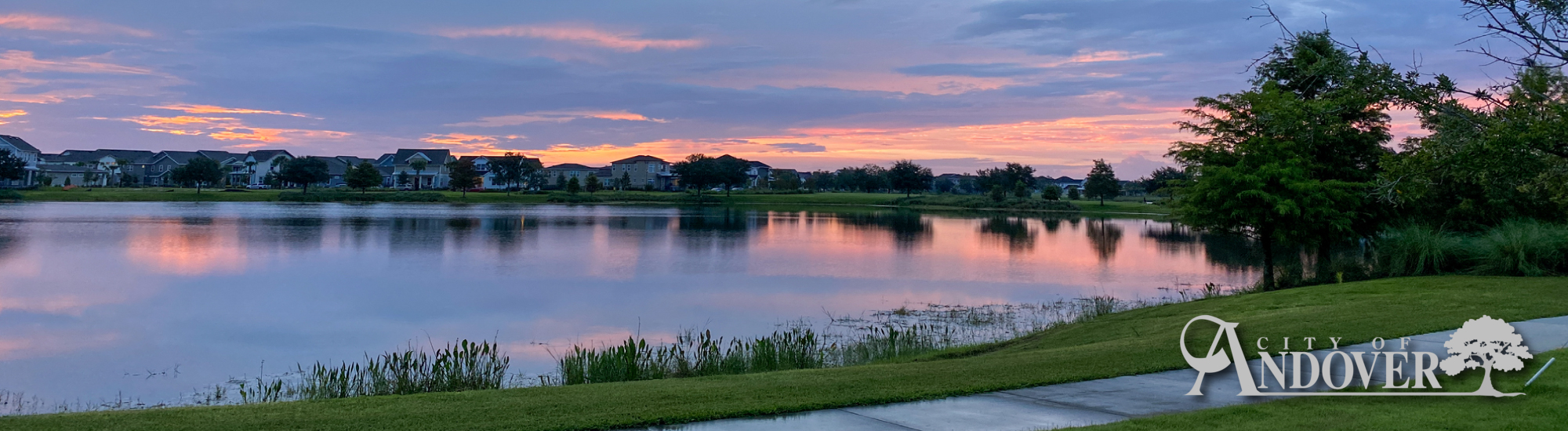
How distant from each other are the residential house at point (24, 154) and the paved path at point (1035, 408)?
406ft

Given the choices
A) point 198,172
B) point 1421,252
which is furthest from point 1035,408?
point 198,172

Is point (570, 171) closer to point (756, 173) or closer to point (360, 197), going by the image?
point (756, 173)

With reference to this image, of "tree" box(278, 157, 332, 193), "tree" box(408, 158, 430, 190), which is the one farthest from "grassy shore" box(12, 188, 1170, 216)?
"tree" box(408, 158, 430, 190)

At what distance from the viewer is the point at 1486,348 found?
837 cm

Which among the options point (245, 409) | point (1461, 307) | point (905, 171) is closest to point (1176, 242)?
point (1461, 307)

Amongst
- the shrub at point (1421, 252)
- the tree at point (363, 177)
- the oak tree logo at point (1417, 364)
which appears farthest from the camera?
the tree at point (363, 177)

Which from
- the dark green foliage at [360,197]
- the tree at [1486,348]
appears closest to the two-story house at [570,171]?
the dark green foliage at [360,197]

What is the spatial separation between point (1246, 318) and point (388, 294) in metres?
19.6

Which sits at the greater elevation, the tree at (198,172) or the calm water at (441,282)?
the tree at (198,172)

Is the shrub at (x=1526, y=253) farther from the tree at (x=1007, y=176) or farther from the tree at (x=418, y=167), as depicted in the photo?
the tree at (x=418, y=167)

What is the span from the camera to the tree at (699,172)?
12362 cm

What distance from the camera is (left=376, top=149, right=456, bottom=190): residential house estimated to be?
443ft

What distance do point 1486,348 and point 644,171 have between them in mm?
145689

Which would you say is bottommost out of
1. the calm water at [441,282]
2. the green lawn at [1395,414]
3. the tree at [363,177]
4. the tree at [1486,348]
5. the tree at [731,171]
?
the calm water at [441,282]
